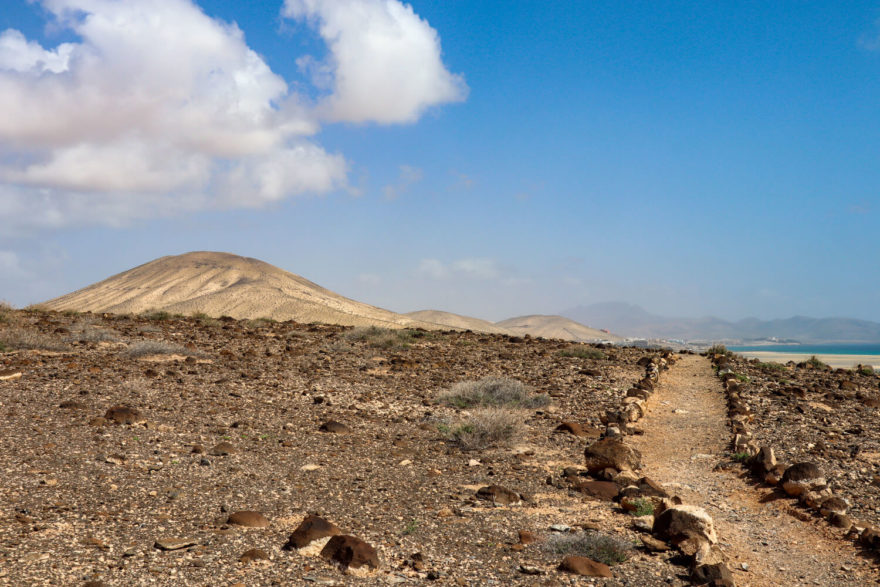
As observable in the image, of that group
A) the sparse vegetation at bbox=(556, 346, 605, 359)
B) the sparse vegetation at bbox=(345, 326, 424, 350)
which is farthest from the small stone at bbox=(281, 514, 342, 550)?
the sparse vegetation at bbox=(556, 346, 605, 359)

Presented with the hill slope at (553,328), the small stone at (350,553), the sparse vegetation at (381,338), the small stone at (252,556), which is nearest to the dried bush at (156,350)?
the sparse vegetation at (381,338)

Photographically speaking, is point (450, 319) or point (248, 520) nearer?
point (248, 520)

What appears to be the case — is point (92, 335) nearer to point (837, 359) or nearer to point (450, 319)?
point (837, 359)

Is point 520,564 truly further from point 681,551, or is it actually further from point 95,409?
point 95,409

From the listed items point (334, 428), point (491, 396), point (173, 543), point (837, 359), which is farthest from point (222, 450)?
point (837, 359)

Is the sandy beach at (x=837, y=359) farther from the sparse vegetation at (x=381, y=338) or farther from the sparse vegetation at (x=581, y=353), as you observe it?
the sparse vegetation at (x=381, y=338)

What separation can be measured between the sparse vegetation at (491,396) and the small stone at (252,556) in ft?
29.3

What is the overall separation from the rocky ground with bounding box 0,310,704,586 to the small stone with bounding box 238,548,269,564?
0.02 meters

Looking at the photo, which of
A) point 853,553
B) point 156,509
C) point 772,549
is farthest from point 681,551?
point 156,509

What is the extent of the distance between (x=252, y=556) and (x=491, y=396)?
9695 mm

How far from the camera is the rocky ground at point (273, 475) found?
232 inches

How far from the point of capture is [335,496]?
801cm

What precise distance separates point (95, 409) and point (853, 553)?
1162 cm

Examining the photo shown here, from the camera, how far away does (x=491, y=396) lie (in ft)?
49.5
